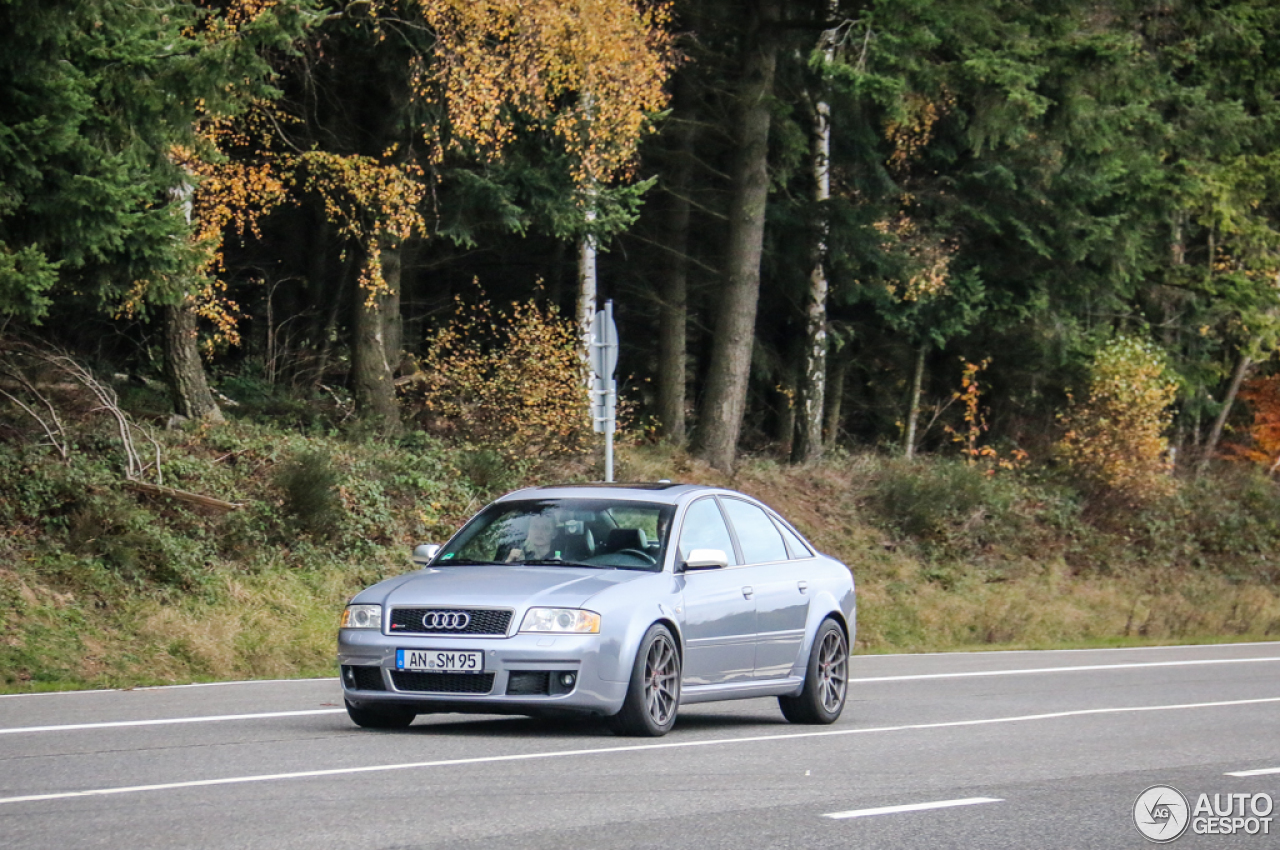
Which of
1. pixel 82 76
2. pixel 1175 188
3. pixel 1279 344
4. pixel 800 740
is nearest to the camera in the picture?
pixel 800 740

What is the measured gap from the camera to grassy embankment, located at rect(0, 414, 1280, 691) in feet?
58.0

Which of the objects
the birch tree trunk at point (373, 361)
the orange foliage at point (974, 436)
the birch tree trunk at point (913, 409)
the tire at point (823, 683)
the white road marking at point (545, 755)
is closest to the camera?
the white road marking at point (545, 755)

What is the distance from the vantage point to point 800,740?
38.6 feet

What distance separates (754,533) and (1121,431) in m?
24.6

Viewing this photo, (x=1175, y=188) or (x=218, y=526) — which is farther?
(x=1175, y=188)

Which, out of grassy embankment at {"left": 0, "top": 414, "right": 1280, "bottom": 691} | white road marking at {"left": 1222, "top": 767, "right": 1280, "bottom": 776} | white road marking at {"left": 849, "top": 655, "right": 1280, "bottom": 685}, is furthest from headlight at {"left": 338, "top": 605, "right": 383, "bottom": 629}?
white road marking at {"left": 849, "top": 655, "right": 1280, "bottom": 685}

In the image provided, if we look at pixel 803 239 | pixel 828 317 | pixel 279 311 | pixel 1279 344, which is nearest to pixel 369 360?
pixel 279 311

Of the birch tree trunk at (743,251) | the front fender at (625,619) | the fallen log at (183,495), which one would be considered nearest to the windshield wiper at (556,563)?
the front fender at (625,619)

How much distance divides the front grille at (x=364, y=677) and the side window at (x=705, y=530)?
2.27m

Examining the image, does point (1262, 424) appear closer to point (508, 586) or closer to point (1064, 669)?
point (1064, 669)

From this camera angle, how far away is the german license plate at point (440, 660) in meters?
10.6

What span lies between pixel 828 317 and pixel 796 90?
221 inches

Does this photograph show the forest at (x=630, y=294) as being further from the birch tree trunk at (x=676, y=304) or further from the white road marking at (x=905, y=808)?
the white road marking at (x=905, y=808)

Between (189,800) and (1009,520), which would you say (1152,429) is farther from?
→ (189,800)
